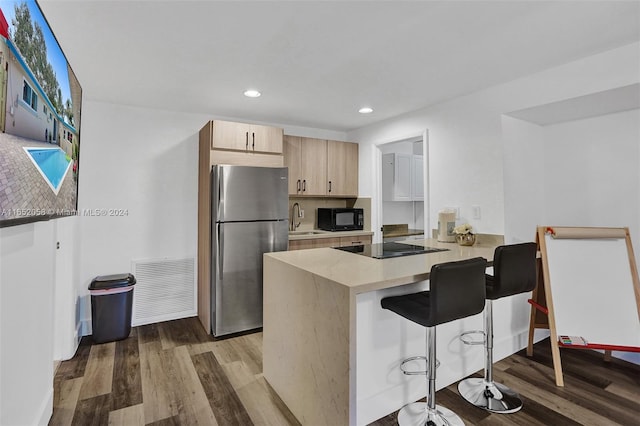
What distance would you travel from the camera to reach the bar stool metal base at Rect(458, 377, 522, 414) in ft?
6.48

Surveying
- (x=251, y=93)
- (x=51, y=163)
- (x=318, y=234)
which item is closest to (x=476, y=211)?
(x=318, y=234)

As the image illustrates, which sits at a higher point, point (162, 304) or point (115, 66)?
point (115, 66)

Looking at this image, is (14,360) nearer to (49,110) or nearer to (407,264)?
(49,110)

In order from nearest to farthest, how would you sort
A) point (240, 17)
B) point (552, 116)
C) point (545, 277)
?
point (240, 17) < point (545, 277) < point (552, 116)

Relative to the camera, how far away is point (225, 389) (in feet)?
7.18

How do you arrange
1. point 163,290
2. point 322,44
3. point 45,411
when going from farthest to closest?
point 163,290
point 322,44
point 45,411

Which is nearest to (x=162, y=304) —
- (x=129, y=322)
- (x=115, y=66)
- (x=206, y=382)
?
(x=129, y=322)

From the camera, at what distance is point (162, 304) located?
3461 millimetres

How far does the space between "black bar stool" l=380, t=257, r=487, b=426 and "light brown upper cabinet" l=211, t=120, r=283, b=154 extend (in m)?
2.24

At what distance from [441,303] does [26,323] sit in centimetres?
200

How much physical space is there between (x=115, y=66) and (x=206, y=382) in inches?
95.1

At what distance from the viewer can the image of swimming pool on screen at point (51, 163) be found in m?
1.26

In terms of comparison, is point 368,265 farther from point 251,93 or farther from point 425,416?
point 251,93

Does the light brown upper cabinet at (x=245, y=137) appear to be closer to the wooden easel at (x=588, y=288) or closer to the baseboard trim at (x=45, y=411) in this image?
the baseboard trim at (x=45, y=411)
